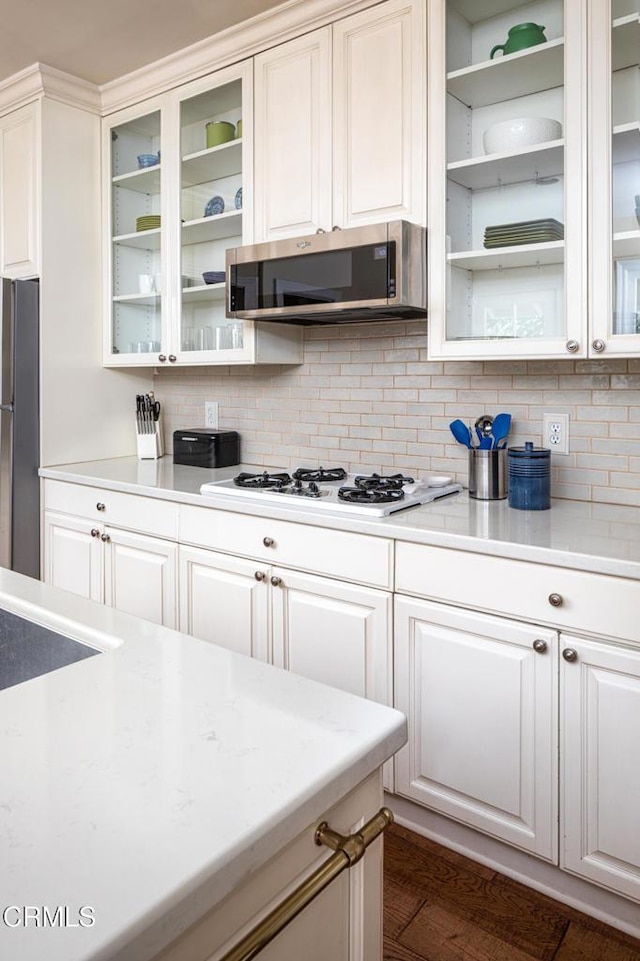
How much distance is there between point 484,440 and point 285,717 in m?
1.56

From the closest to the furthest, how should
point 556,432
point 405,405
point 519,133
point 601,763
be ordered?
point 601,763 < point 519,133 < point 556,432 < point 405,405

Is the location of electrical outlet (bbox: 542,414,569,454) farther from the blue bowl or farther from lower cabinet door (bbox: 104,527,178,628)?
the blue bowl

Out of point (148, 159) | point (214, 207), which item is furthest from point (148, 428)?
point (148, 159)

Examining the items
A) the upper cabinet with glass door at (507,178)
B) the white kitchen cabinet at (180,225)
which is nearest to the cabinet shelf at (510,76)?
the upper cabinet with glass door at (507,178)

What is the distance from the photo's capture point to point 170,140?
2916 millimetres

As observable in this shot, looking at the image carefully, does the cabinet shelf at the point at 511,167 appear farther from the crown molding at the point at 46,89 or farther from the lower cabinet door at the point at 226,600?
the crown molding at the point at 46,89

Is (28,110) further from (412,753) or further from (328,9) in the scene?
(412,753)

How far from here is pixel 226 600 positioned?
2.34 metres

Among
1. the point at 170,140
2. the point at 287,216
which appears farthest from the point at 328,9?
the point at 170,140

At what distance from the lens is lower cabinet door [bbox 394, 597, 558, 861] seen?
67.5 inches

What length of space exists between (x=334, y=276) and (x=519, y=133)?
0.69m

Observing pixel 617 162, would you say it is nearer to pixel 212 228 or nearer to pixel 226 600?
pixel 212 228

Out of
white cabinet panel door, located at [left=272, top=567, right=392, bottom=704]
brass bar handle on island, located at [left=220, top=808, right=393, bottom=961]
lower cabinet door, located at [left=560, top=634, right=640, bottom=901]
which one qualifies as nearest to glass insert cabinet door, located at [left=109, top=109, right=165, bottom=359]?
white cabinet panel door, located at [left=272, top=567, right=392, bottom=704]

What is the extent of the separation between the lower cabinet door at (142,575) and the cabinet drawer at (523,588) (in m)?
0.98
